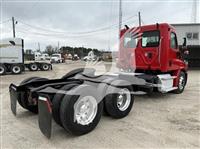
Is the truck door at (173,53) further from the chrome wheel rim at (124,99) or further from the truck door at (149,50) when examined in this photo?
the chrome wheel rim at (124,99)

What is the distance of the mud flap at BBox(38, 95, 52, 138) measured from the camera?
329 centimetres

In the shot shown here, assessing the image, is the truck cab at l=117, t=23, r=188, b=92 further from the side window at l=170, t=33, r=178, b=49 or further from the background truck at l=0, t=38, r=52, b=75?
the background truck at l=0, t=38, r=52, b=75

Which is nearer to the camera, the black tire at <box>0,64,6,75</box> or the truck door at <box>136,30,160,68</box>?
the truck door at <box>136,30,160,68</box>

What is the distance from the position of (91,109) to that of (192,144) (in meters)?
1.99

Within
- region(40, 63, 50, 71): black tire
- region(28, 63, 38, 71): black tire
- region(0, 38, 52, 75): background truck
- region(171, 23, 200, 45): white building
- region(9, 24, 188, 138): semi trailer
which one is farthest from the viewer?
region(40, 63, 50, 71): black tire

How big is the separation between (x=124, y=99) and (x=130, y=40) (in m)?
3.06

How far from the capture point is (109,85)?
4.50m

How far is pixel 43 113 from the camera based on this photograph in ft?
11.2

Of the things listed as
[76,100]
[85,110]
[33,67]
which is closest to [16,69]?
[33,67]

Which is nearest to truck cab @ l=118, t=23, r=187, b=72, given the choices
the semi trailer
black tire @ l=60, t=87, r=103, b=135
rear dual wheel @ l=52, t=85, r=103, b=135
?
the semi trailer

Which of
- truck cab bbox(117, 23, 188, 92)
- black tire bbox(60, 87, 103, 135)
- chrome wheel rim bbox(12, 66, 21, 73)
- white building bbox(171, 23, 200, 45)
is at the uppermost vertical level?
white building bbox(171, 23, 200, 45)

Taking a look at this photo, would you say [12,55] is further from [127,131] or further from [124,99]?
[127,131]

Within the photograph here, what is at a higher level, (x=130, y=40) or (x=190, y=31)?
(x=190, y=31)

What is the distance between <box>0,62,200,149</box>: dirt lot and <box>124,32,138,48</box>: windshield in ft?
8.45
